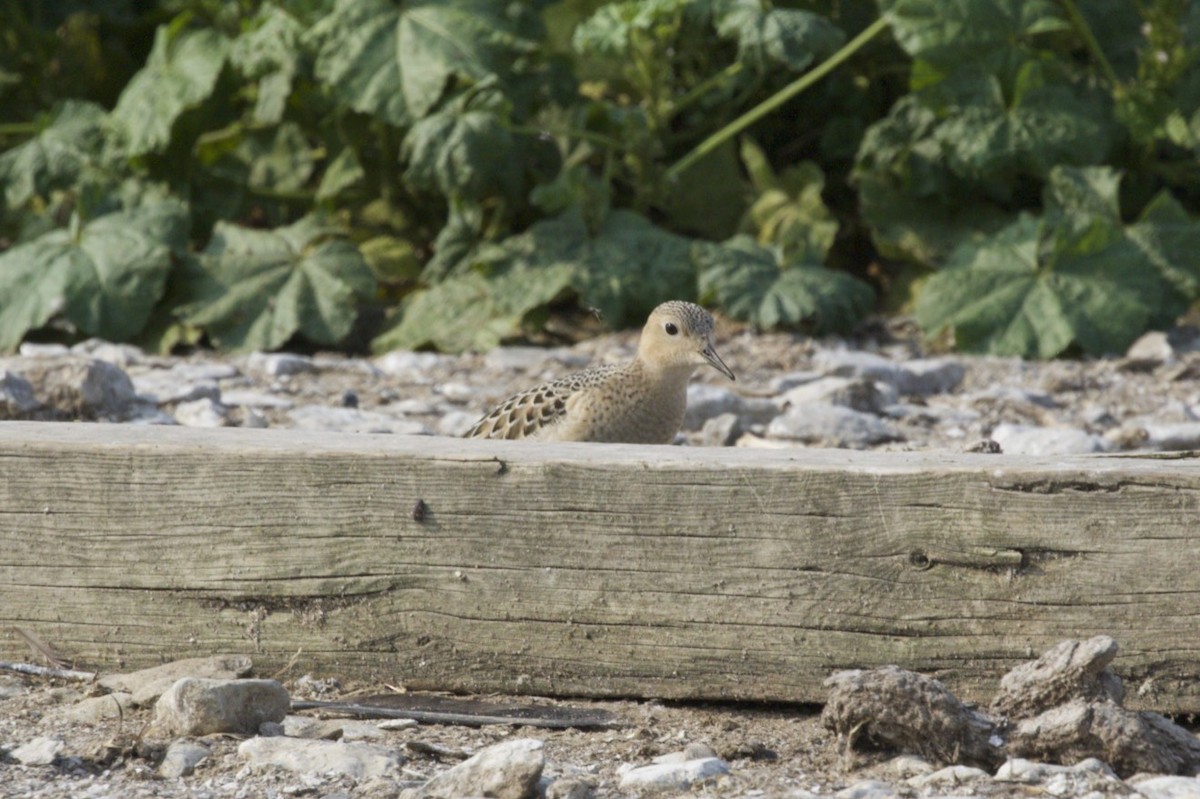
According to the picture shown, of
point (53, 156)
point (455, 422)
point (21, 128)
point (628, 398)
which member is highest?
point (21, 128)

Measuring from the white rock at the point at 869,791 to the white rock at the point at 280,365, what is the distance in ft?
15.6

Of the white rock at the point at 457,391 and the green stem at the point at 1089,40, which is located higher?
the green stem at the point at 1089,40

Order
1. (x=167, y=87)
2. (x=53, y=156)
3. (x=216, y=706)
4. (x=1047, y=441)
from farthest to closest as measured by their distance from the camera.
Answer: (x=53, y=156) → (x=167, y=87) → (x=1047, y=441) → (x=216, y=706)

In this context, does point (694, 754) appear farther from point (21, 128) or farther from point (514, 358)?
point (21, 128)

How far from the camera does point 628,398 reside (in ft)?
18.4

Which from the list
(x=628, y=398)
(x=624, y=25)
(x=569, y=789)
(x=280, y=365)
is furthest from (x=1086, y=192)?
(x=569, y=789)

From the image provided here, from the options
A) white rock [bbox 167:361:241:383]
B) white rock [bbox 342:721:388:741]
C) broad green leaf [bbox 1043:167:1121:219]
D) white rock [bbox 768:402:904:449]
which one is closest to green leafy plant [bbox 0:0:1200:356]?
broad green leaf [bbox 1043:167:1121:219]

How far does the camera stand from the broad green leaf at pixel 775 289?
8008 millimetres

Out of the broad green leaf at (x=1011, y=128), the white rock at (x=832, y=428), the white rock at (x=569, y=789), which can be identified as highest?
the broad green leaf at (x=1011, y=128)

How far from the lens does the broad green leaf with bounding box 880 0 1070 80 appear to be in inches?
324

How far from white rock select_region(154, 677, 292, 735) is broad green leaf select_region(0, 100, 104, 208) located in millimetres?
6049

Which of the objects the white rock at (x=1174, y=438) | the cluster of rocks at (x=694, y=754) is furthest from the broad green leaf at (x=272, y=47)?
the cluster of rocks at (x=694, y=754)

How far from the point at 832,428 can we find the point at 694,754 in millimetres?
3046

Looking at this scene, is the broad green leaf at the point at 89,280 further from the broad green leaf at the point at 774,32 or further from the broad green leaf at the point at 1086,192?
the broad green leaf at the point at 1086,192
